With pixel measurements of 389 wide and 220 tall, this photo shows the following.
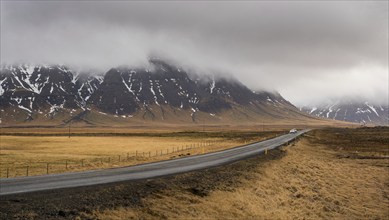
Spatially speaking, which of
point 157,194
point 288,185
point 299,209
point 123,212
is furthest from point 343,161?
point 123,212

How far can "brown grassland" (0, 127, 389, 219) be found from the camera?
23422mm

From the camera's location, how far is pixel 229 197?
30.6m

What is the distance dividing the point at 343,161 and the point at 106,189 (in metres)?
45.4

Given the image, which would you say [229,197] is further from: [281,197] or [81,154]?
[81,154]

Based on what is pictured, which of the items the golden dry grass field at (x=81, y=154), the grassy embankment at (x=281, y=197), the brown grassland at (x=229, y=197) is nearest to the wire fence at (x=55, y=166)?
the golden dry grass field at (x=81, y=154)

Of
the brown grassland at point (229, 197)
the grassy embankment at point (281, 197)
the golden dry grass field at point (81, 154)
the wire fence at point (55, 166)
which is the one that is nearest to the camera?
the brown grassland at point (229, 197)

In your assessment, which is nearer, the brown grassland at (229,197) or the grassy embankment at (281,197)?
the brown grassland at (229,197)

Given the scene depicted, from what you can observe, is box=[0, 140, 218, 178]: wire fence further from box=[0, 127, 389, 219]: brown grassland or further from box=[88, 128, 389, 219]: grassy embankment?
box=[88, 128, 389, 219]: grassy embankment

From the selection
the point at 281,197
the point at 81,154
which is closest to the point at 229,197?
the point at 281,197

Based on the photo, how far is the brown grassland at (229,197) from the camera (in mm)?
23422

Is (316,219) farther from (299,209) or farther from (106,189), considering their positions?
(106,189)

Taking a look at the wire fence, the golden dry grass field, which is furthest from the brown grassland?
the golden dry grass field

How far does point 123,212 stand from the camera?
76.3 ft

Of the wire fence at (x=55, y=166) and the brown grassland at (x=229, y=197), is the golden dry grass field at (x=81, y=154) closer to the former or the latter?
the wire fence at (x=55, y=166)
